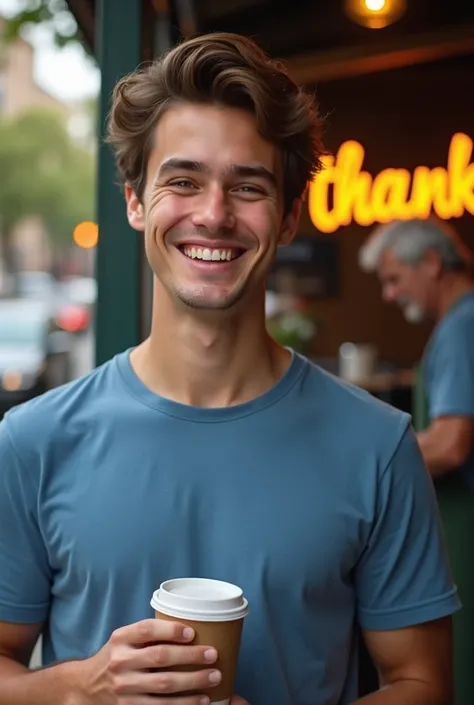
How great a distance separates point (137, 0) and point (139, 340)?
1.02 meters

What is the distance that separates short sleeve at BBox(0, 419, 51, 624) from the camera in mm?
1753

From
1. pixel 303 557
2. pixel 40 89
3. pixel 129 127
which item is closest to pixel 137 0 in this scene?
pixel 129 127

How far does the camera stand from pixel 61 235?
157ft

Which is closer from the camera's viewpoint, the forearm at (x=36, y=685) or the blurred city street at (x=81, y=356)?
the forearm at (x=36, y=685)

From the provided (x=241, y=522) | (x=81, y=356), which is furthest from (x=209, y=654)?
(x=81, y=356)

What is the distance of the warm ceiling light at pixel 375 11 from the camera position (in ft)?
19.6

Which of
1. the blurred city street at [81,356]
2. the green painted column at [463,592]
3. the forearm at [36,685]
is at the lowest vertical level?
the blurred city street at [81,356]

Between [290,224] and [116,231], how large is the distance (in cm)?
109

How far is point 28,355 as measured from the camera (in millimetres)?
13320

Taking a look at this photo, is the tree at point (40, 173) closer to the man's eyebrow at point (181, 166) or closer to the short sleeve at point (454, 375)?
the short sleeve at point (454, 375)

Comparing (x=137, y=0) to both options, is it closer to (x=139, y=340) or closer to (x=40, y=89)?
(x=139, y=340)

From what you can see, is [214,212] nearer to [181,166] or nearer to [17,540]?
[181,166]

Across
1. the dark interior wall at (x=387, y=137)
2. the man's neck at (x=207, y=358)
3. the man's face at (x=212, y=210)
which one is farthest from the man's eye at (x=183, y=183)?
the dark interior wall at (x=387, y=137)

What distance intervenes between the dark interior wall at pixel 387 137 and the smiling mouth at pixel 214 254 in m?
7.57
